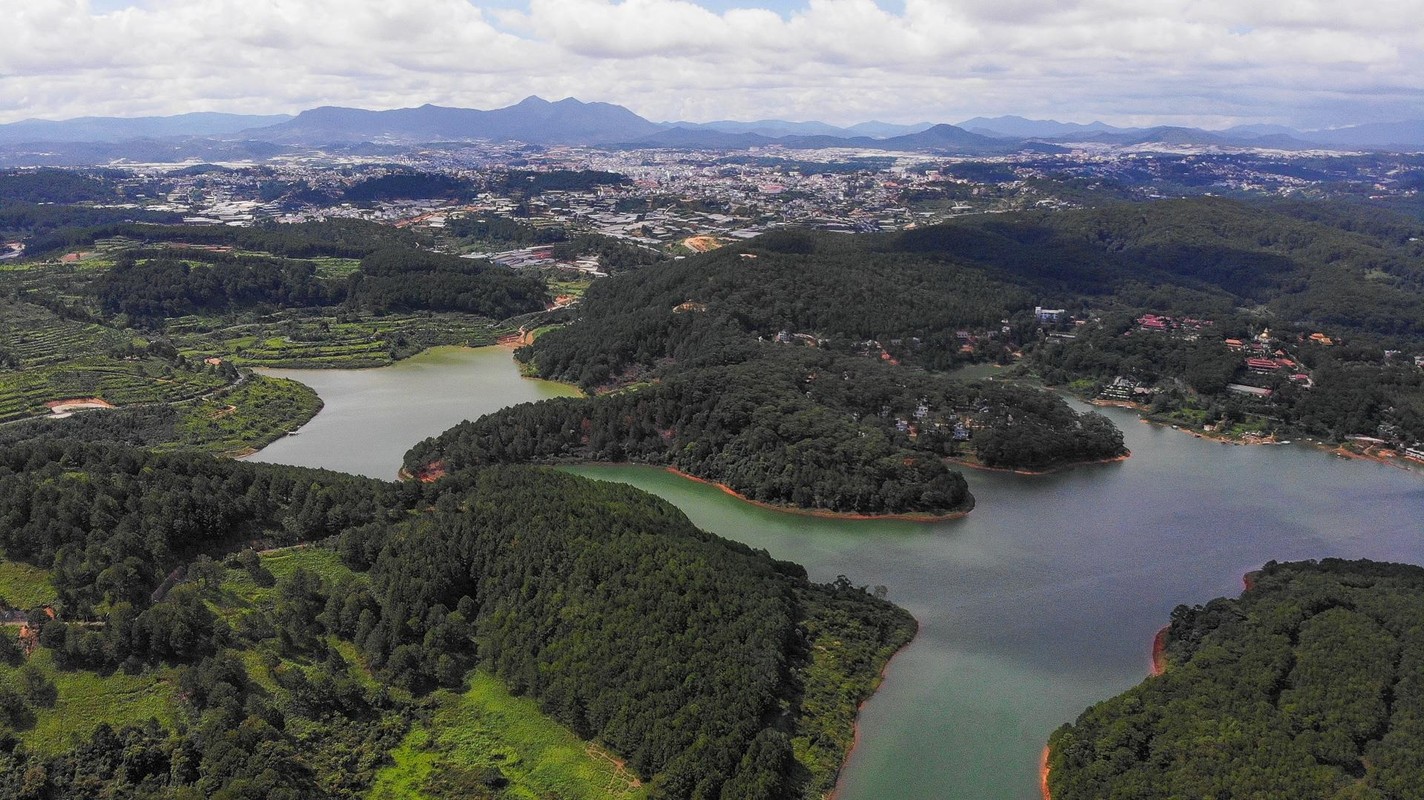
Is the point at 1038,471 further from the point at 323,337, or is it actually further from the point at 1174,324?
the point at 323,337

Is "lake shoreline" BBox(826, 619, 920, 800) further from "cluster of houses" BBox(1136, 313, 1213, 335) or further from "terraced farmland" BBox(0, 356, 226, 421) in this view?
"cluster of houses" BBox(1136, 313, 1213, 335)

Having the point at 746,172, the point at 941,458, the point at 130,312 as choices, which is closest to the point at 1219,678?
the point at 941,458

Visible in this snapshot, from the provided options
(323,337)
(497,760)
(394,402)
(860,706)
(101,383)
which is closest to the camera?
(497,760)

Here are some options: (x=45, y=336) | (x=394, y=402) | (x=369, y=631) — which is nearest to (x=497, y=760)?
(x=369, y=631)

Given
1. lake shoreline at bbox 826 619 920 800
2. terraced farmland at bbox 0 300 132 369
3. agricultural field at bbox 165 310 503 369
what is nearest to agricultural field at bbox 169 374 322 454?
agricultural field at bbox 165 310 503 369

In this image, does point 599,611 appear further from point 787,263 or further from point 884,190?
point 884,190
